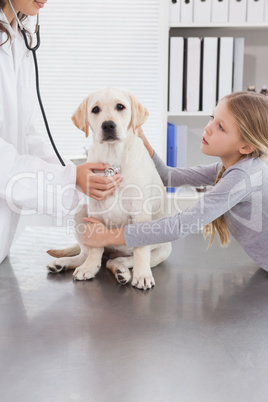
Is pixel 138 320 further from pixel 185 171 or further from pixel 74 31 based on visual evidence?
pixel 74 31

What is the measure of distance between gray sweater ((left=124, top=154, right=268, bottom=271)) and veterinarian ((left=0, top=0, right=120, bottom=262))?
15cm

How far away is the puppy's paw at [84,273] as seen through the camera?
44.5 inches

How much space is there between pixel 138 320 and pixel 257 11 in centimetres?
199

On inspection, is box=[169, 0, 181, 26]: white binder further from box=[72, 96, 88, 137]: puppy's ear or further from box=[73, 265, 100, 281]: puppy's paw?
box=[73, 265, 100, 281]: puppy's paw

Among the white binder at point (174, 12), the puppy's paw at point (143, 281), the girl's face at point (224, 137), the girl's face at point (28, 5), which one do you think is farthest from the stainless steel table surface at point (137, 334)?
the white binder at point (174, 12)

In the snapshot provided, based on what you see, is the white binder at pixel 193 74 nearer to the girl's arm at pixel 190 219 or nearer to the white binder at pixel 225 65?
the white binder at pixel 225 65

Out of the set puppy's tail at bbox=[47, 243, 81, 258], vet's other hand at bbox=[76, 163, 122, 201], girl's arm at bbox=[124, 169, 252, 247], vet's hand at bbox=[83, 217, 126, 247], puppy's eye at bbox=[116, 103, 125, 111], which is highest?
puppy's eye at bbox=[116, 103, 125, 111]

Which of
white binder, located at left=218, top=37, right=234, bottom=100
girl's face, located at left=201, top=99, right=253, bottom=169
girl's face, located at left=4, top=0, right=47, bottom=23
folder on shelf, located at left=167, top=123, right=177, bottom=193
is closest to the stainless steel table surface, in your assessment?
girl's face, located at left=201, top=99, right=253, bottom=169

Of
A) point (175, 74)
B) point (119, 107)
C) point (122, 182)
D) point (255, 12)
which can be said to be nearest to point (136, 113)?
point (119, 107)

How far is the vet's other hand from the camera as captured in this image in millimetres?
1116

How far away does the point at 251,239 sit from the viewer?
47.7 inches

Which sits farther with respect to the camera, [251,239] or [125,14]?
[125,14]

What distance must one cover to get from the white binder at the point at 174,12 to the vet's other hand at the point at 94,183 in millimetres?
1493

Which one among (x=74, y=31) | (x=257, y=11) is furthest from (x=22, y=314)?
(x=74, y=31)
